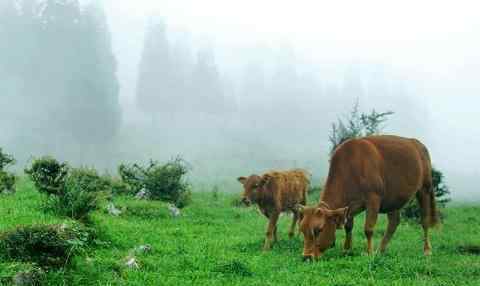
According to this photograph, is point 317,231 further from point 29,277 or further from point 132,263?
point 29,277

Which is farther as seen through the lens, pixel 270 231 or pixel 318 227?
pixel 270 231

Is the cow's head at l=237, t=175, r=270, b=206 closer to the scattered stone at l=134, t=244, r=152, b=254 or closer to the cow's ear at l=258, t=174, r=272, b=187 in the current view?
the cow's ear at l=258, t=174, r=272, b=187

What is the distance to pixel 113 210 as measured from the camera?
18453mm

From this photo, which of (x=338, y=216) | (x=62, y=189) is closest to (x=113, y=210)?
(x=62, y=189)

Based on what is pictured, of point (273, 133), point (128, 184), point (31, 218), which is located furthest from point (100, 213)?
point (273, 133)

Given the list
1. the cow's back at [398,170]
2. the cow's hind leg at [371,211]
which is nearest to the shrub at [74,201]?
the cow's hind leg at [371,211]

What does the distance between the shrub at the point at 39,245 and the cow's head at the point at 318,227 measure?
483 centimetres

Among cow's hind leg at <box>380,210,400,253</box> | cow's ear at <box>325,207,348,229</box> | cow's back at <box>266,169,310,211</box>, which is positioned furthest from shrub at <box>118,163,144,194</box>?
cow's ear at <box>325,207,348,229</box>

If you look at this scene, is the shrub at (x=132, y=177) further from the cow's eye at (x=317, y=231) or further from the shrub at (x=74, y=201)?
the cow's eye at (x=317, y=231)

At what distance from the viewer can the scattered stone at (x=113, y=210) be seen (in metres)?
18.2

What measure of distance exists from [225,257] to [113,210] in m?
6.92

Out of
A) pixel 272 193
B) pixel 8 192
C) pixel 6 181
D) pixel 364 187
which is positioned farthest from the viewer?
pixel 6 181

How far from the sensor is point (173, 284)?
32.2 ft

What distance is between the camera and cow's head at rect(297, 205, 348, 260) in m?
11.9
